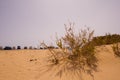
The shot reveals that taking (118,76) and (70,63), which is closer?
(118,76)

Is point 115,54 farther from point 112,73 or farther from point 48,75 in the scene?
point 48,75

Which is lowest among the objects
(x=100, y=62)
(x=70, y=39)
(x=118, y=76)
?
(x=118, y=76)

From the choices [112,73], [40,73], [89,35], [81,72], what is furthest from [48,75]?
[89,35]

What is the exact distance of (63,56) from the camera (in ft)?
24.4

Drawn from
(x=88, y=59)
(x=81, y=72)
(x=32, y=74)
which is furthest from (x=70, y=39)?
(x=32, y=74)

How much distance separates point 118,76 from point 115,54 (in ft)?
6.82

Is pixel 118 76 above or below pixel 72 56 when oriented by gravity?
below

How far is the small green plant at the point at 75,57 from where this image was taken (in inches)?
244

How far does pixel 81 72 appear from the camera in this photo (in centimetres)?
597

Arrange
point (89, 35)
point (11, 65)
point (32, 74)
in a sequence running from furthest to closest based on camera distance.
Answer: point (89, 35)
point (11, 65)
point (32, 74)

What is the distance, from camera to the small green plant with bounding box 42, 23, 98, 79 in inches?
244

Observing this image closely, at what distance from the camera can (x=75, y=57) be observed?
23.8 feet

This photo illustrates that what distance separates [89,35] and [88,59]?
5.87 ft

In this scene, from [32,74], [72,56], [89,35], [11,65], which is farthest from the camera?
[89,35]
